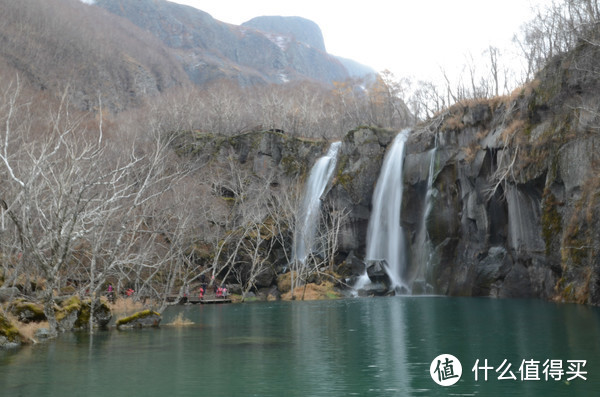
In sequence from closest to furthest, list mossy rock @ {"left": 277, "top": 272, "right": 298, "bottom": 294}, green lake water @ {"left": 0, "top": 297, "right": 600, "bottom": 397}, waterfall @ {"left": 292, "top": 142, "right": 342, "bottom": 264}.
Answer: green lake water @ {"left": 0, "top": 297, "right": 600, "bottom": 397}, mossy rock @ {"left": 277, "top": 272, "right": 298, "bottom": 294}, waterfall @ {"left": 292, "top": 142, "right": 342, "bottom": 264}

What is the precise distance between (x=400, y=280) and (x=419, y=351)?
2979 centimetres

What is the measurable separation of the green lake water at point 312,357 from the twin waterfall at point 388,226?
1936cm

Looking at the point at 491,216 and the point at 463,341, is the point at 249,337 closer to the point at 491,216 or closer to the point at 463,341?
the point at 463,341

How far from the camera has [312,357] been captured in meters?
15.8

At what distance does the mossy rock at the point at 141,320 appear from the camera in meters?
23.9

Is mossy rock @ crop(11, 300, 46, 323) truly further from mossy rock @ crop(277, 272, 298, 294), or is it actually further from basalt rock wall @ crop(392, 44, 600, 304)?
mossy rock @ crop(277, 272, 298, 294)

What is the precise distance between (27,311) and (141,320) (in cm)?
451

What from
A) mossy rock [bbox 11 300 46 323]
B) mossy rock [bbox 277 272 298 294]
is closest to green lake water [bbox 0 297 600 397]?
mossy rock [bbox 11 300 46 323]

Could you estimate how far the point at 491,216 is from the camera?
132 feet

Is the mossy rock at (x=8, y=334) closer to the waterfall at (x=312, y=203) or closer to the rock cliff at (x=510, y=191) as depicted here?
the rock cliff at (x=510, y=191)
